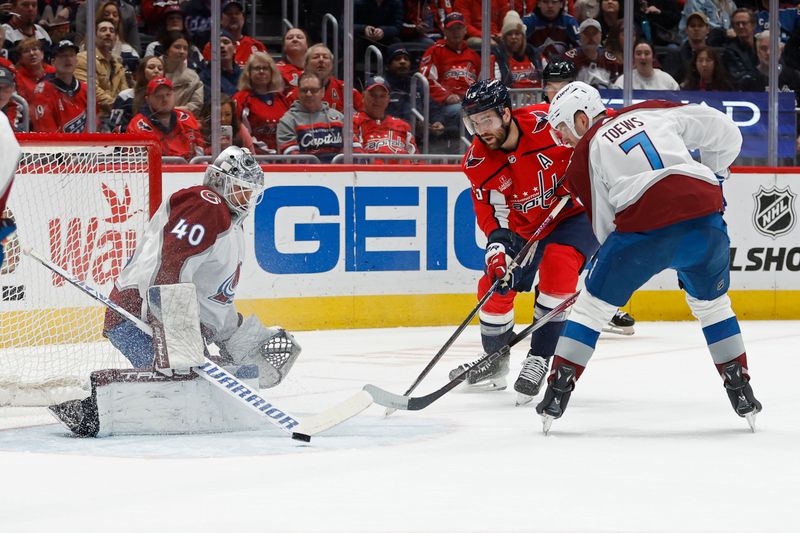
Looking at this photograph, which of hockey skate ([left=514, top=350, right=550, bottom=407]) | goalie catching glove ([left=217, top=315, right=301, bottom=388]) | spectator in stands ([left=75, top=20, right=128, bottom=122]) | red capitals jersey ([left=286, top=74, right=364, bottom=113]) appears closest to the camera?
goalie catching glove ([left=217, top=315, right=301, bottom=388])

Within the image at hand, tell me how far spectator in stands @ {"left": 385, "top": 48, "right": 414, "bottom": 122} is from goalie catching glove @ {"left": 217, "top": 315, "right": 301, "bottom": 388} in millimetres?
3039

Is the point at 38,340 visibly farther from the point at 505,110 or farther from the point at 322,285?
the point at 322,285

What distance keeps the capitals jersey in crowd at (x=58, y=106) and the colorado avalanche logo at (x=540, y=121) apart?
2414 mm

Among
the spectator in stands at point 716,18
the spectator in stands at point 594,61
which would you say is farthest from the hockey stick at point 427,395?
the spectator in stands at point 716,18

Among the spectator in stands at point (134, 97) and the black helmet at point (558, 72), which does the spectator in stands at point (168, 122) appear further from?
the black helmet at point (558, 72)

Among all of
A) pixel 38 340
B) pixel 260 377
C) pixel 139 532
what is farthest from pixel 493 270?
pixel 139 532

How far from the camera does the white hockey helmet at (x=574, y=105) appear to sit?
157 inches

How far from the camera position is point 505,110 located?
4.70 metres

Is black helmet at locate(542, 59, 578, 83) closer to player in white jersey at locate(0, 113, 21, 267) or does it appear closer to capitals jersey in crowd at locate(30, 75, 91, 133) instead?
capitals jersey in crowd at locate(30, 75, 91, 133)

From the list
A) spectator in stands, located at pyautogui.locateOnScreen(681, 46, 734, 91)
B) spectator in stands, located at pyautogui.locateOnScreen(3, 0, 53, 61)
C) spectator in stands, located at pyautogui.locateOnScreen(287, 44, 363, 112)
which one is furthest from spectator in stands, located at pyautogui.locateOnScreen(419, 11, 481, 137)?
spectator in stands, located at pyautogui.locateOnScreen(3, 0, 53, 61)

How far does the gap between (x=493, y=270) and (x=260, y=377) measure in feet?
3.01

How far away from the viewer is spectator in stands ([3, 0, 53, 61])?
20.7 ft

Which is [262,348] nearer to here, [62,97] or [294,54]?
[62,97]

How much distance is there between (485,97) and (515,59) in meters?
2.91
